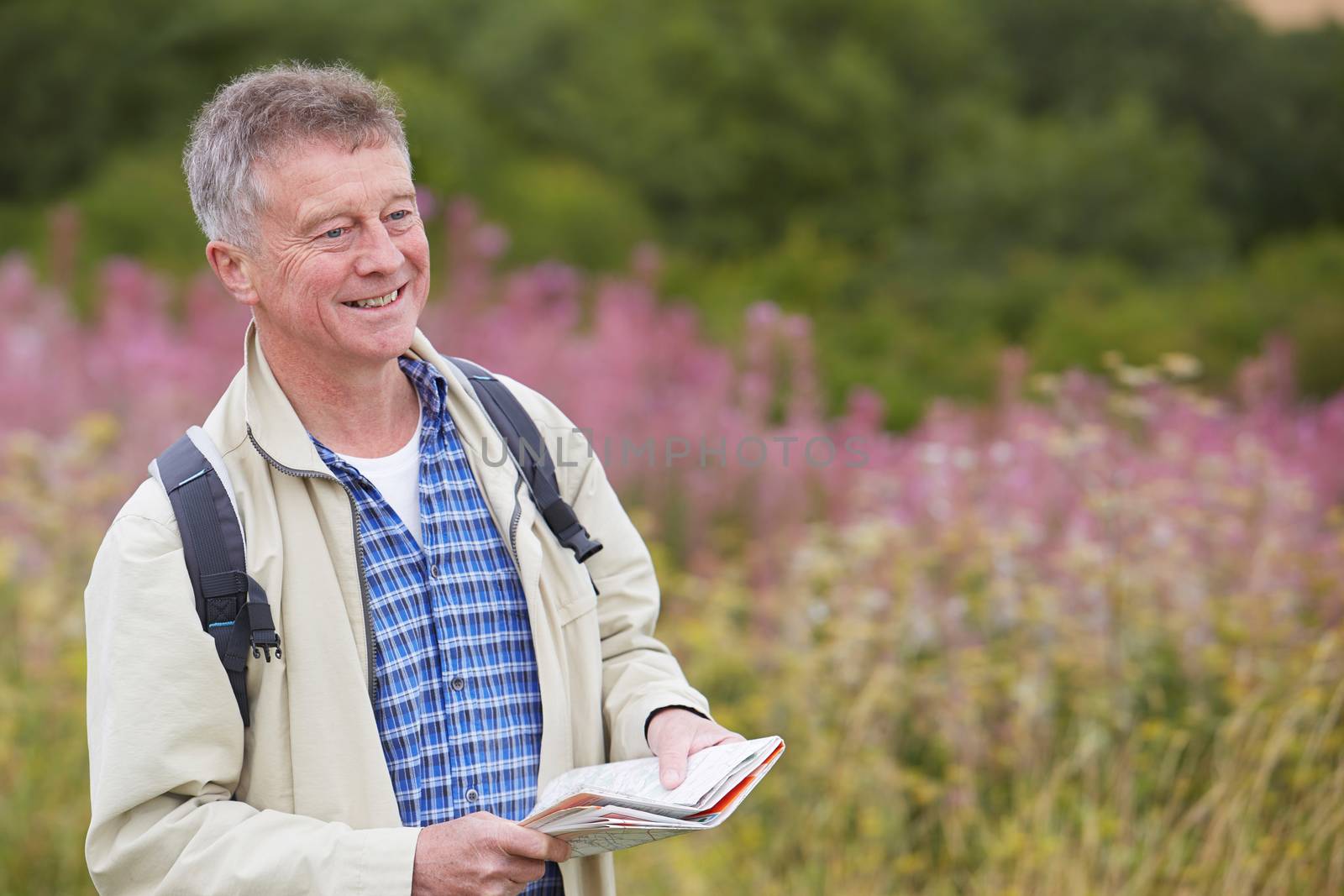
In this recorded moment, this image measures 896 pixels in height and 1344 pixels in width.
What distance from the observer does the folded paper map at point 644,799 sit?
5.08ft

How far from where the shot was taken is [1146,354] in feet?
30.2

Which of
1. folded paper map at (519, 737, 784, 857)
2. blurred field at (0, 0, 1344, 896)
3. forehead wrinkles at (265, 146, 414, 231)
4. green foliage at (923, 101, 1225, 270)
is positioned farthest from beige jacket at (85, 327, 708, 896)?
green foliage at (923, 101, 1225, 270)

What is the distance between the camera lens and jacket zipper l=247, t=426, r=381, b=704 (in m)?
1.70

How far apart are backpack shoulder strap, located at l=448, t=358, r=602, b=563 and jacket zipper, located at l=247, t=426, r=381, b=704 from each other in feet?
0.95

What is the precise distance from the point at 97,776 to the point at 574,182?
14.3 metres

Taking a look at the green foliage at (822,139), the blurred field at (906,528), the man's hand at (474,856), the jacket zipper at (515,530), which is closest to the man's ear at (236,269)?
the jacket zipper at (515,530)

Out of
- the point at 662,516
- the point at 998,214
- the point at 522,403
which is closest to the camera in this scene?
the point at 522,403

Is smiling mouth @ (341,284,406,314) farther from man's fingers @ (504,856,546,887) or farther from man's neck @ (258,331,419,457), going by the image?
man's fingers @ (504,856,546,887)

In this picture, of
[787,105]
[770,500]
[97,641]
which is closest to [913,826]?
[770,500]

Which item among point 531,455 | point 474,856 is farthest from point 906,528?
point 474,856

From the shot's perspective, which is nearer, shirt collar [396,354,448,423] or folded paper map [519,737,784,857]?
folded paper map [519,737,784,857]

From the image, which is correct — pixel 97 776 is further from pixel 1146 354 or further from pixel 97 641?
pixel 1146 354

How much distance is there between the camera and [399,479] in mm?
1846

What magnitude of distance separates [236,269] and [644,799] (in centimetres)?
92
